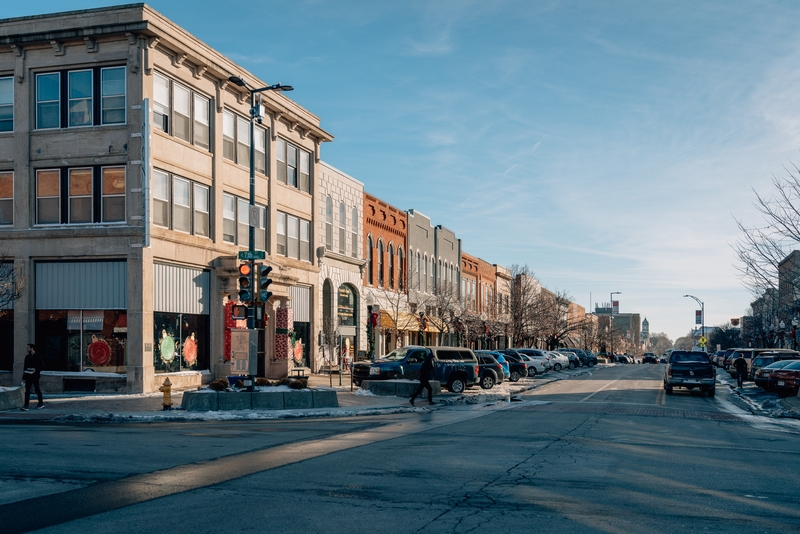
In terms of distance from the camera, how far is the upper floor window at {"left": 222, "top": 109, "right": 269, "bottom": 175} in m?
33.1

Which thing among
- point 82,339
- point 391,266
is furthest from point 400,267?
point 82,339

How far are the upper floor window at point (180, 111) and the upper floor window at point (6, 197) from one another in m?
5.56

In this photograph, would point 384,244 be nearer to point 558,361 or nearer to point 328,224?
point 328,224

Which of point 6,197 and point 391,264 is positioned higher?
point 6,197

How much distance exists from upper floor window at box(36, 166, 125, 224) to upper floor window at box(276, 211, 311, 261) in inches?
410

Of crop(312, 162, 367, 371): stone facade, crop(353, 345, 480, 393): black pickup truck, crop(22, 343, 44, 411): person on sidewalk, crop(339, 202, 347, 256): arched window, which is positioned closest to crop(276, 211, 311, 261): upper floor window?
crop(312, 162, 367, 371): stone facade

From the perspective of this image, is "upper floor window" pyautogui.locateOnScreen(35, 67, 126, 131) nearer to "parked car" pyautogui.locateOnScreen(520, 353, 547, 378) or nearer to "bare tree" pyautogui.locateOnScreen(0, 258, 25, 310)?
"bare tree" pyautogui.locateOnScreen(0, 258, 25, 310)

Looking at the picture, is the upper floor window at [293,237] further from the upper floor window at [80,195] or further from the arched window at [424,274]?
the arched window at [424,274]

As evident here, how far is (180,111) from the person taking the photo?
29859 millimetres

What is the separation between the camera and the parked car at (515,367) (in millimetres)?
44025

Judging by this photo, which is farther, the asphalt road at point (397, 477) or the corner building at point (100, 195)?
the corner building at point (100, 195)

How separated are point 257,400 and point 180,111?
1315 cm

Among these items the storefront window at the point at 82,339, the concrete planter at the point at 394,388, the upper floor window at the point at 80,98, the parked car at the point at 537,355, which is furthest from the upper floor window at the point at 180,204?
the parked car at the point at 537,355

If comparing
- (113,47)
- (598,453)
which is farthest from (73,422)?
(113,47)
